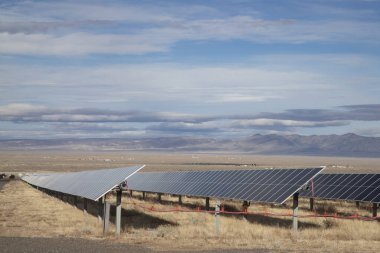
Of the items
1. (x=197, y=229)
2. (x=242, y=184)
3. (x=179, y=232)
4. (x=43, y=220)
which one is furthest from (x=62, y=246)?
(x=242, y=184)

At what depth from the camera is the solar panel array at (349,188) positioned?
27.0 m

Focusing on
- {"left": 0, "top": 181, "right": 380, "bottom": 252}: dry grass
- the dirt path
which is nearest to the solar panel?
{"left": 0, "top": 181, "right": 380, "bottom": 252}: dry grass

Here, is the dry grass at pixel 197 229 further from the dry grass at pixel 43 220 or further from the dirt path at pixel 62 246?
the dirt path at pixel 62 246

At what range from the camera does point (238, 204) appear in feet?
108

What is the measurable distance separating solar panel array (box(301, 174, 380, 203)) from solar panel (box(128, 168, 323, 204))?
108 inches

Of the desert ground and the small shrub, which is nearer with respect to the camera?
the desert ground

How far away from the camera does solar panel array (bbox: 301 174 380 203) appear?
2695 centimetres

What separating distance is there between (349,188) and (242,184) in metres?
6.14

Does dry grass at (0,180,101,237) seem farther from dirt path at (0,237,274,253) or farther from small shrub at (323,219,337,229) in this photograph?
small shrub at (323,219,337,229)

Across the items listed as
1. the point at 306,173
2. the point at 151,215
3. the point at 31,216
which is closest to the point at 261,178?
the point at 306,173

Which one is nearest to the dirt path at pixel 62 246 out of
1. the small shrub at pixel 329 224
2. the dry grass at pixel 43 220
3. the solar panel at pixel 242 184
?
the dry grass at pixel 43 220

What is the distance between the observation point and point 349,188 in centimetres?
2933

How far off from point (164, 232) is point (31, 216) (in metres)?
8.14

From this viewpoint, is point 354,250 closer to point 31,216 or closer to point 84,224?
point 84,224
